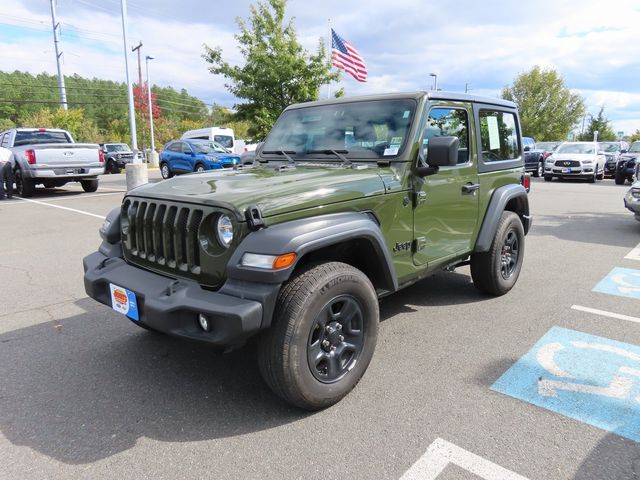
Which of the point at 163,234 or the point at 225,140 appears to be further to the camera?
the point at 225,140

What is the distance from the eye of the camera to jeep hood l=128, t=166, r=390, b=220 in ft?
8.38

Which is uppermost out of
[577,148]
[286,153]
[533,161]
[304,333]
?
[577,148]

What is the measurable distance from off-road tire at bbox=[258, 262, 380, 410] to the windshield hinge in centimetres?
37

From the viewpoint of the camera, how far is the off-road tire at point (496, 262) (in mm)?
4332

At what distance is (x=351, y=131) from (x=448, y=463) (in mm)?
2417

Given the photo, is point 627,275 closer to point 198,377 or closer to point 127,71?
point 198,377

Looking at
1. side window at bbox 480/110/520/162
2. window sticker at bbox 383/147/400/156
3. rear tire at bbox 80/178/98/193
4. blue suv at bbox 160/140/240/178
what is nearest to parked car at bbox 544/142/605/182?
blue suv at bbox 160/140/240/178

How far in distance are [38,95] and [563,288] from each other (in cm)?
7603

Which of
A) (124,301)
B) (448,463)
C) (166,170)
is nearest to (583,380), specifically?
(448,463)

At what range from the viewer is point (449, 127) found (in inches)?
149

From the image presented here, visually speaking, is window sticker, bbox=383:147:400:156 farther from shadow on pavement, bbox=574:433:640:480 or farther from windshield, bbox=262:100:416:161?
shadow on pavement, bbox=574:433:640:480

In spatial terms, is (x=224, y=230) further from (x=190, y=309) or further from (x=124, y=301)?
(x=124, y=301)

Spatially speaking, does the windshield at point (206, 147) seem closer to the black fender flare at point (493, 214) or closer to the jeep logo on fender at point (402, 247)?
the black fender flare at point (493, 214)

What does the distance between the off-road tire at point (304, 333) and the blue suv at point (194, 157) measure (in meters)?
15.1
